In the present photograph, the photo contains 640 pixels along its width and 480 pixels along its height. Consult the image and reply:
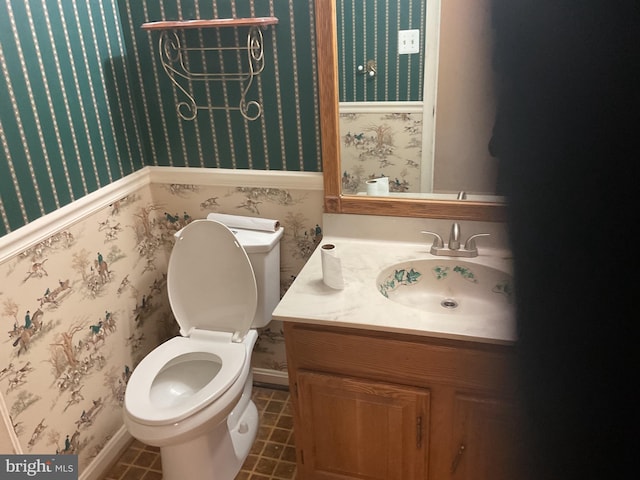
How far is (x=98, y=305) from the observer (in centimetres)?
179

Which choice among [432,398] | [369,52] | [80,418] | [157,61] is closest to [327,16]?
[369,52]

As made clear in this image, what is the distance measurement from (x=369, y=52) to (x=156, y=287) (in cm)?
123

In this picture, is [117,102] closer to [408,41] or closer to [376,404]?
[408,41]

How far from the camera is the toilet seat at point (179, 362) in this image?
154 cm

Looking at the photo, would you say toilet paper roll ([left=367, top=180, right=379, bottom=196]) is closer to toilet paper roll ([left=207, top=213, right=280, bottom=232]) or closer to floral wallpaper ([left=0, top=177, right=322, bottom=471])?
floral wallpaper ([left=0, top=177, right=322, bottom=471])

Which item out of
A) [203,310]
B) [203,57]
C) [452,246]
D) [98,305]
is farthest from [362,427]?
[203,57]

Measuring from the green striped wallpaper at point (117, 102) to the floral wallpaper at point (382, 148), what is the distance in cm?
13

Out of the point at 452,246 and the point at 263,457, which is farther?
the point at 263,457

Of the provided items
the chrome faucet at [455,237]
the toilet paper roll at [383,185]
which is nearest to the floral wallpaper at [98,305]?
the toilet paper roll at [383,185]

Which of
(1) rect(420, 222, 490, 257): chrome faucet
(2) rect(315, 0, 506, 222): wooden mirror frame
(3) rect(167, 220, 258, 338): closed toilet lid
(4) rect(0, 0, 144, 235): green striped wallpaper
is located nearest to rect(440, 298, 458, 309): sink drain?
(1) rect(420, 222, 490, 257): chrome faucet

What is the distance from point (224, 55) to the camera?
1769 mm

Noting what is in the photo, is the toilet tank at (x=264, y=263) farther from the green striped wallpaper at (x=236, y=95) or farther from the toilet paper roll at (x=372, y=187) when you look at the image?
the toilet paper roll at (x=372, y=187)

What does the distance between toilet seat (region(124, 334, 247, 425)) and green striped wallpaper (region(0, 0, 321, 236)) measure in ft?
1.94

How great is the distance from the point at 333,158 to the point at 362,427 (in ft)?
2.77
